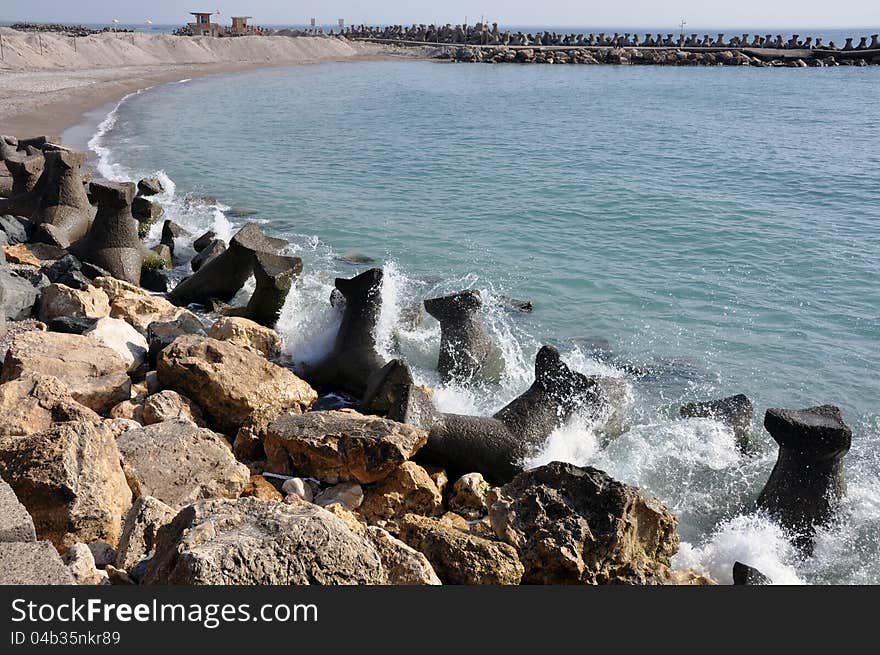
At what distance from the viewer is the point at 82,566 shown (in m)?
3.97

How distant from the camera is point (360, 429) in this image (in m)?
6.09

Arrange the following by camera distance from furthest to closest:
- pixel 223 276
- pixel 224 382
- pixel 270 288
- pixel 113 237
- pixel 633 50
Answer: pixel 633 50 → pixel 113 237 → pixel 223 276 → pixel 270 288 → pixel 224 382

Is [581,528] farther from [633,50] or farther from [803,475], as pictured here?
[633,50]

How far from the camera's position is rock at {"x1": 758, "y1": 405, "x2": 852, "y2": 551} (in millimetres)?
6520

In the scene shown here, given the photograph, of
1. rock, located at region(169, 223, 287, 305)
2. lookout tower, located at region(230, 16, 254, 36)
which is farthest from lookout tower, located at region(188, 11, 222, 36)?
rock, located at region(169, 223, 287, 305)

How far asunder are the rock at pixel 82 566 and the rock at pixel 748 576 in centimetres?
416

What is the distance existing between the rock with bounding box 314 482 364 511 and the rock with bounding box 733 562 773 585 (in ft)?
8.98

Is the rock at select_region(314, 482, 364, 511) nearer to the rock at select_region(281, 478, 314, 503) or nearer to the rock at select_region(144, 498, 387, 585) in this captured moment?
the rock at select_region(281, 478, 314, 503)

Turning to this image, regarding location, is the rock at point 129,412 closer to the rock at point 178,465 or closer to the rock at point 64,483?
the rock at point 178,465

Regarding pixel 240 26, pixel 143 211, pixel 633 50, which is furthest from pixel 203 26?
pixel 143 211

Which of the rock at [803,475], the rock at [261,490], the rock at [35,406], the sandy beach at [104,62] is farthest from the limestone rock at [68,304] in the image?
the sandy beach at [104,62]

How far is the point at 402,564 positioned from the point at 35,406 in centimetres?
315

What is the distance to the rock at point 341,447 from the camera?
5.99 m

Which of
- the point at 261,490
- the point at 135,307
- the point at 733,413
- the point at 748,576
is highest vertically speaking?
the point at 135,307
